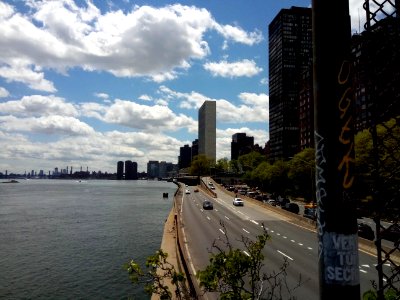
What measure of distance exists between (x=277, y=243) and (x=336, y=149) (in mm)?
36679

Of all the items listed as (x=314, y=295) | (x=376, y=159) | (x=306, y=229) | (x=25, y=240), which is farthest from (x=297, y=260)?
(x=25, y=240)

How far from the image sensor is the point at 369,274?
2409 cm

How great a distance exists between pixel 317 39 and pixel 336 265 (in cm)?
147

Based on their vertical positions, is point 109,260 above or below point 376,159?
below

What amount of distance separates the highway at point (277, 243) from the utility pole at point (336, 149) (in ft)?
25.2

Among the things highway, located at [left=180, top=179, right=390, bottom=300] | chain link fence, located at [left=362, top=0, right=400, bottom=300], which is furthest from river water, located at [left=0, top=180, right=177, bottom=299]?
chain link fence, located at [left=362, top=0, right=400, bottom=300]

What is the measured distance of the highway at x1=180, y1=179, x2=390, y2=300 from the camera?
23578mm

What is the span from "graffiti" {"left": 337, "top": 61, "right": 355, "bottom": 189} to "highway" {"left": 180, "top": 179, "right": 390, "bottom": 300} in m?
7.85

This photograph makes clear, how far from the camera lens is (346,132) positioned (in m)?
2.55

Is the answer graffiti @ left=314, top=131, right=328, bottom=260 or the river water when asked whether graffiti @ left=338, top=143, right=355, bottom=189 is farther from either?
the river water

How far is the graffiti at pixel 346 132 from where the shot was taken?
2543 millimetres

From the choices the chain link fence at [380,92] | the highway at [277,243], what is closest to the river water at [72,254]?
the highway at [277,243]

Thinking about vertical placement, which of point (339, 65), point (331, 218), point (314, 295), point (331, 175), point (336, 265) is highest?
point (339, 65)

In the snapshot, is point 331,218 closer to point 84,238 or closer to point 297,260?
point 297,260
